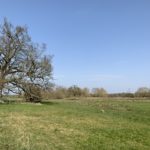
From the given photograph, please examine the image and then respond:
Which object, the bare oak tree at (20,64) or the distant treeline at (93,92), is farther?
the distant treeline at (93,92)

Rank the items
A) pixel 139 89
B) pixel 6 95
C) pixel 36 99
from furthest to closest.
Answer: pixel 139 89
pixel 36 99
pixel 6 95

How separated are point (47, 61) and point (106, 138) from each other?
115ft

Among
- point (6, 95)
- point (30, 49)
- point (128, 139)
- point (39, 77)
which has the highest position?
point (30, 49)

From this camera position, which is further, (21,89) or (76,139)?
(21,89)

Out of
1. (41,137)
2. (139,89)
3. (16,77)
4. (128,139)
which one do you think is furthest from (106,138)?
(139,89)

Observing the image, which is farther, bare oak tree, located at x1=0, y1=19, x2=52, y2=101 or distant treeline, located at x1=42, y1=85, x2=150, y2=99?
distant treeline, located at x1=42, y1=85, x2=150, y2=99

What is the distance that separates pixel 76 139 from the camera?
1261cm

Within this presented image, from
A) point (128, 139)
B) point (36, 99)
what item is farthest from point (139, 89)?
point (128, 139)

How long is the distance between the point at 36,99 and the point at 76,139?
120ft

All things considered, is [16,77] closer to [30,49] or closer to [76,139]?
[30,49]

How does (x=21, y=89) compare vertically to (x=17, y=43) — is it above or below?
below

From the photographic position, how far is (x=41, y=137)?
12820 millimetres

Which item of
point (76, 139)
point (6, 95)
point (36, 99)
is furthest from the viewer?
point (36, 99)

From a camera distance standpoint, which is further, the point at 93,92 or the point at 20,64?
the point at 93,92
